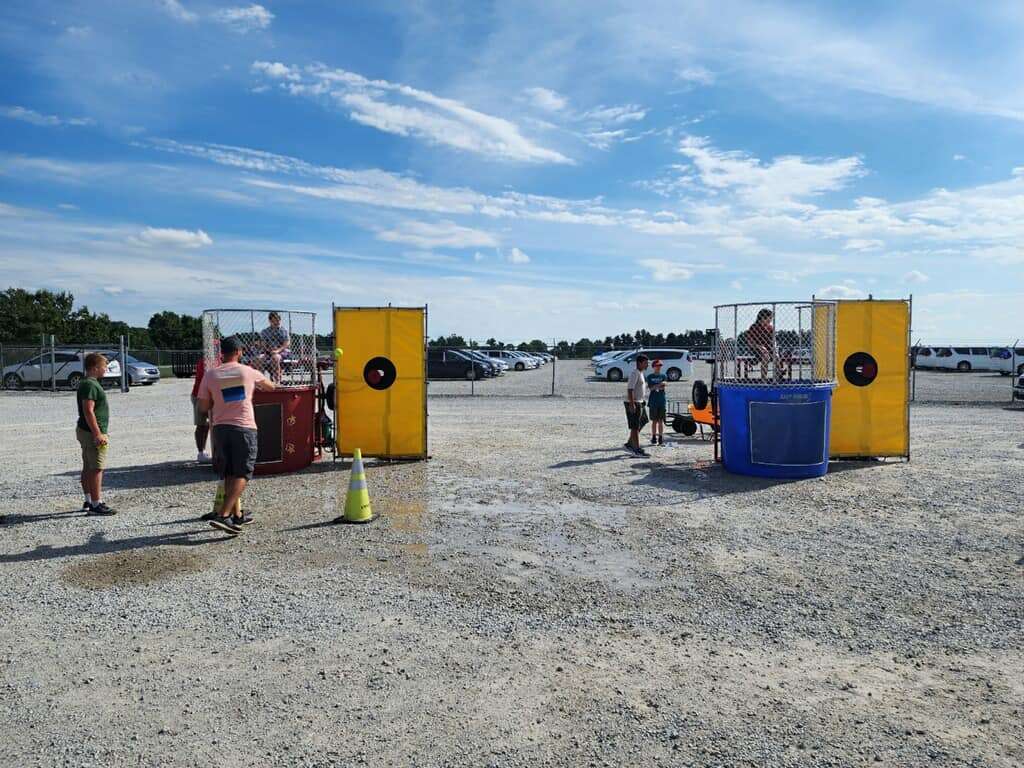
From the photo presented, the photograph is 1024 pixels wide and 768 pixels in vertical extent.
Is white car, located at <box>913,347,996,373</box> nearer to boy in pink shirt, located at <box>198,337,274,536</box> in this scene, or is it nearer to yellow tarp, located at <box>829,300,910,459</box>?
yellow tarp, located at <box>829,300,910,459</box>

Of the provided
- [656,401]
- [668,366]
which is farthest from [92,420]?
[668,366]

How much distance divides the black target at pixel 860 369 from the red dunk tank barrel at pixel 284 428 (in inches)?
307

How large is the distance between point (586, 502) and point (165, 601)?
450 cm

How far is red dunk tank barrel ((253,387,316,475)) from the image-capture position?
998 cm

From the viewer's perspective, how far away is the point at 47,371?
87.5ft

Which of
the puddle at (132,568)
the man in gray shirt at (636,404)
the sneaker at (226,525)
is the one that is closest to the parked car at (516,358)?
the man in gray shirt at (636,404)

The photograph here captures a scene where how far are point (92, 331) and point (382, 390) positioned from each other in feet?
174

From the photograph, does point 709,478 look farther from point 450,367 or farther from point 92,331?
point 92,331

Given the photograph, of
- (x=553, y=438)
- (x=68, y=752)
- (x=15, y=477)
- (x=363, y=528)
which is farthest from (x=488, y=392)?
(x=68, y=752)

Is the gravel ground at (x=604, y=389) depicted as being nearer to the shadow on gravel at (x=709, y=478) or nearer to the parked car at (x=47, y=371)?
the parked car at (x=47, y=371)

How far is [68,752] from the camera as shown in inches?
129

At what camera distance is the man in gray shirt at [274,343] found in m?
10.3

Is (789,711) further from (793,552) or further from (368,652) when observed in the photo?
(793,552)

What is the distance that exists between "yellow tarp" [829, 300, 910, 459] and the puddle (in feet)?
29.3
